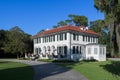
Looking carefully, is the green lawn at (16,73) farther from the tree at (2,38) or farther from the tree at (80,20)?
the tree at (80,20)

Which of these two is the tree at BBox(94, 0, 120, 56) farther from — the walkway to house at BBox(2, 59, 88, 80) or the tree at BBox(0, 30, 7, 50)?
the tree at BBox(0, 30, 7, 50)

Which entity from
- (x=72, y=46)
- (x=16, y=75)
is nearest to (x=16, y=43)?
(x=72, y=46)

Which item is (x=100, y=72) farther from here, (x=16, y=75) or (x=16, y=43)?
(x=16, y=43)

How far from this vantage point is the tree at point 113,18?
1053 cm

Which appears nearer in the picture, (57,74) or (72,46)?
(57,74)

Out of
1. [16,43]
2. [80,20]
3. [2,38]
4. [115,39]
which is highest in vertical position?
[80,20]

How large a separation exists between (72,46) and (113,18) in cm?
3200

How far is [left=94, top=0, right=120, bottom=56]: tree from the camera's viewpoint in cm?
1053

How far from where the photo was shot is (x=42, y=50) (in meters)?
50.3

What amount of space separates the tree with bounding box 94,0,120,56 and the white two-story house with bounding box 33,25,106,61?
31.2 metres

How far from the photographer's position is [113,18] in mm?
10891

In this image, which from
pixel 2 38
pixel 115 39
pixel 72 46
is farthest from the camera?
pixel 2 38

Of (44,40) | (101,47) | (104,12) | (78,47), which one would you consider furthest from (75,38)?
(104,12)

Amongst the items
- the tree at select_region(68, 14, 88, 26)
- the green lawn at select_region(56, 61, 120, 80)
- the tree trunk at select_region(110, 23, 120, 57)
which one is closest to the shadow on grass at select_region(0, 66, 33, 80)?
the green lawn at select_region(56, 61, 120, 80)
